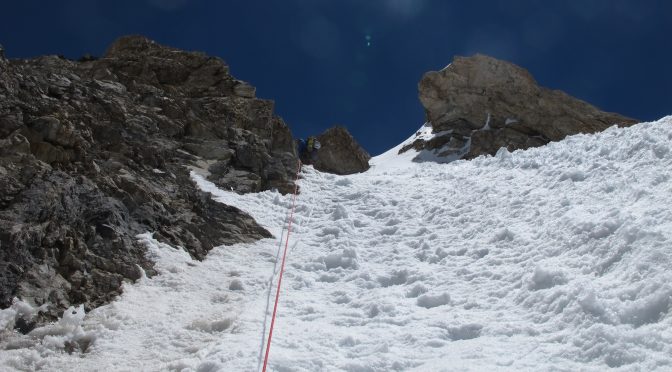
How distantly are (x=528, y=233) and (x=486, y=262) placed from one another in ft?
4.45

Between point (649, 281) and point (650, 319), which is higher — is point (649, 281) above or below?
above

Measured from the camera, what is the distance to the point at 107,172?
47.3ft

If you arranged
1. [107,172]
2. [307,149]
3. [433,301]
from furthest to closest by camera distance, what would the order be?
[307,149] → [107,172] → [433,301]

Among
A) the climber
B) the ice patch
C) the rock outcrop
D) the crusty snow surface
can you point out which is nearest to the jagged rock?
the climber

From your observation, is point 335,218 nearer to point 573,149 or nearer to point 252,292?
point 252,292

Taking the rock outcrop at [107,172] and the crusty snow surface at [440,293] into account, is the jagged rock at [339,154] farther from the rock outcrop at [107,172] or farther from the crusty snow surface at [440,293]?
the crusty snow surface at [440,293]

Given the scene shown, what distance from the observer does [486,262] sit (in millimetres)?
11625

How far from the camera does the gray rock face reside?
42219mm

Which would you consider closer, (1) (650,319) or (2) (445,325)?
(1) (650,319)

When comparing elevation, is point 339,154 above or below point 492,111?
below

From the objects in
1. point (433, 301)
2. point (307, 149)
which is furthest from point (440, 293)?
point (307, 149)

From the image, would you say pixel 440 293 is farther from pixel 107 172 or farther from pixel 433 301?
pixel 107 172

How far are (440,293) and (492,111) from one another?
37165 mm

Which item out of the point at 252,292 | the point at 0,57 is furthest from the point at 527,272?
the point at 0,57
